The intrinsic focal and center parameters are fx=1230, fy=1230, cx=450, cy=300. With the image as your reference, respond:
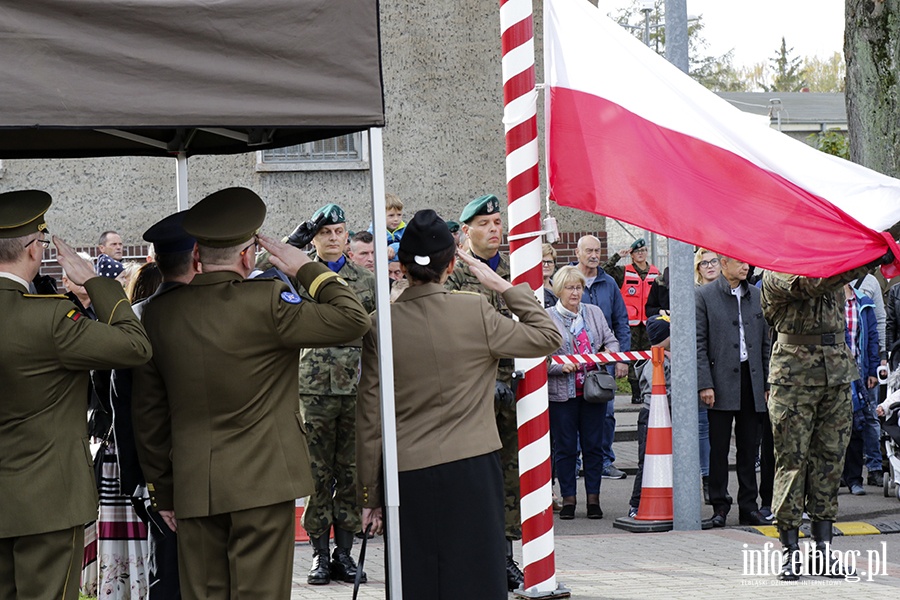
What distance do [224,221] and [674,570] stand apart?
4.31 meters

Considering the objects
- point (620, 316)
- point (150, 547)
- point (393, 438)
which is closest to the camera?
point (393, 438)

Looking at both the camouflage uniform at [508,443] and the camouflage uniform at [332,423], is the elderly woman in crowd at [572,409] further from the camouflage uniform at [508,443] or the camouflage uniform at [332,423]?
the camouflage uniform at [332,423]

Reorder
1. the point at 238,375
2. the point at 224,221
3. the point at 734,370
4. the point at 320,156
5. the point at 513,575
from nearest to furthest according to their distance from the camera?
the point at 238,375, the point at 224,221, the point at 513,575, the point at 734,370, the point at 320,156

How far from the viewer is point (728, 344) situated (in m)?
9.80

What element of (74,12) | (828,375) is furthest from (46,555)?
(828,375)

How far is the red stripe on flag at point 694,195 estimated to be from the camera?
6223 mm

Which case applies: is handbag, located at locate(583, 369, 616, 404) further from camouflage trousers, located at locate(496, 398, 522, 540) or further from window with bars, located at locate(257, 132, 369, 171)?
window with bars, located at locate(257, 132, 369, 171)

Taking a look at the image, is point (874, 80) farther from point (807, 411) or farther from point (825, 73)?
point (825, 73)

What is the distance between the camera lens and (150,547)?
547 centimetres

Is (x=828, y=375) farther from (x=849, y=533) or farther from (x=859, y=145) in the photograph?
(x=859, y=145)

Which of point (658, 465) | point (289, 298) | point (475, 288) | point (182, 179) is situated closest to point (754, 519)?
point (658, 465)

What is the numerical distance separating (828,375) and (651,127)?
234 centimetres

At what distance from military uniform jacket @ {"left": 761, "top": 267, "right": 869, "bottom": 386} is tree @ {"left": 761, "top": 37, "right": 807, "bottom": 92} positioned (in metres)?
80.3

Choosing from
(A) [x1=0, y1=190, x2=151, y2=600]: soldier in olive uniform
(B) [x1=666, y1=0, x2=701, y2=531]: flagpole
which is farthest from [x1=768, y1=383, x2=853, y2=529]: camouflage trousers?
(A) [x1=0, y1=190, x2=151, y2=600]: soldier in olive uniform
